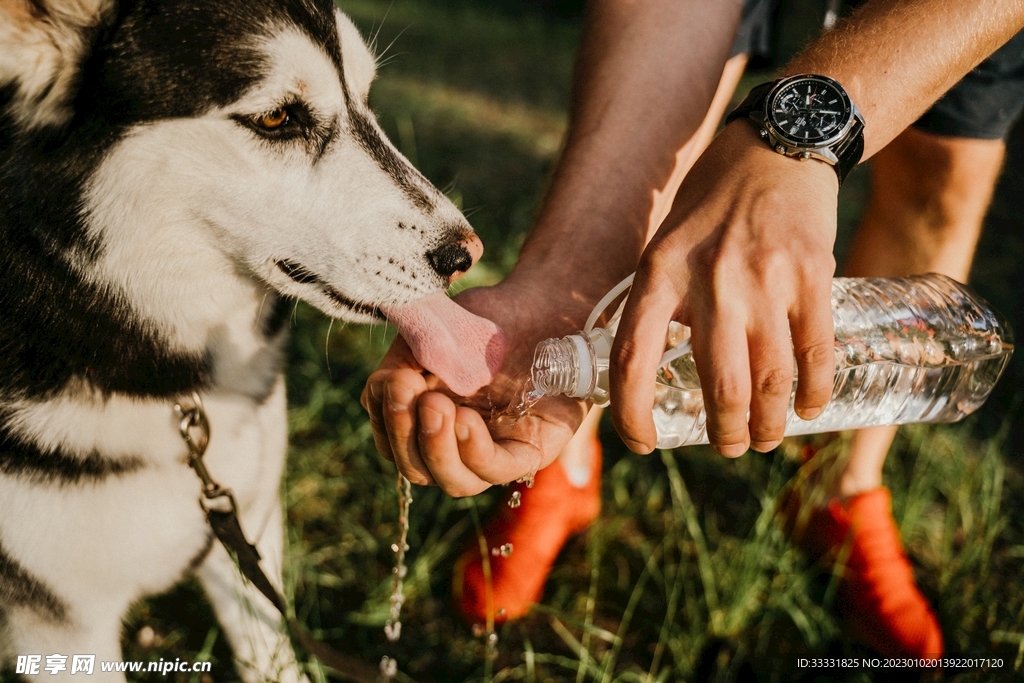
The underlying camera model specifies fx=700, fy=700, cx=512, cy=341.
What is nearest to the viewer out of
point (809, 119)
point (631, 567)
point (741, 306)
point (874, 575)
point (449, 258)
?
point (741, 306)

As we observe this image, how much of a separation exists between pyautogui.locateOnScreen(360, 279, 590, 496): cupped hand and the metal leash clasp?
38cm

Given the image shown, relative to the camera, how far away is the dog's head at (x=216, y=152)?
123 centimetres

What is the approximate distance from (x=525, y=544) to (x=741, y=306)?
4.08ft

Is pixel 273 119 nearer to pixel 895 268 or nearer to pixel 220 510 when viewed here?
pixel 220 510

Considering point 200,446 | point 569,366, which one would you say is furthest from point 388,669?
point 569,366

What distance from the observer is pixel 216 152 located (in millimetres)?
1276

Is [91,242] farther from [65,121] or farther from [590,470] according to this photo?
[590,470]

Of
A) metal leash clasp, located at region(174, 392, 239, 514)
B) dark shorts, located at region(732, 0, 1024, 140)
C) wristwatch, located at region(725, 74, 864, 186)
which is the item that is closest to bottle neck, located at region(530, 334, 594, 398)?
wristwatch, located at region(725, 74, 864, 186)

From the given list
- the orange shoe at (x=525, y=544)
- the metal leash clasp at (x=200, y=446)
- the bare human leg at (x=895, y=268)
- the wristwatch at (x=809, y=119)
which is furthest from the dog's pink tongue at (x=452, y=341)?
the bare human leg at (x=895, y=268)

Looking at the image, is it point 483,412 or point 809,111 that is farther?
point 483,412

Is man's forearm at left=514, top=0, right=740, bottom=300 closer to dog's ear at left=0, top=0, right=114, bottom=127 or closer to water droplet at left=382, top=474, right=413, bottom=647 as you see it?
water droplet at left=382, top=474, right=413, bottom=647

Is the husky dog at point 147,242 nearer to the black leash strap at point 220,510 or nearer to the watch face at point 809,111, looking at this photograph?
the black leash strap at point 220,510

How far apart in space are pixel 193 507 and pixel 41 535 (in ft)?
0.89

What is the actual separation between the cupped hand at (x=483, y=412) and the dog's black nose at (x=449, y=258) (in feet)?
0.23
